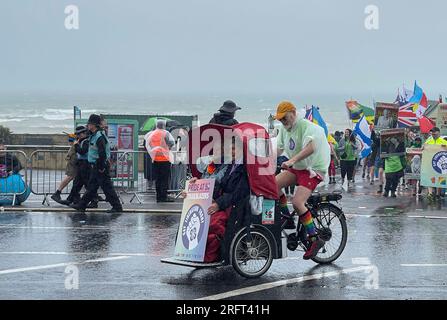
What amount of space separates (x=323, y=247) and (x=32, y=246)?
402 cm

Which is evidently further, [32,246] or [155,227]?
[155,227]

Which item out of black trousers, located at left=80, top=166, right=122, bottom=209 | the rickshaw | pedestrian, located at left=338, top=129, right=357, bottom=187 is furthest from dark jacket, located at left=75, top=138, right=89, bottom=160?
pedestrian, located at left=338, top=129, right=357, bottom=187

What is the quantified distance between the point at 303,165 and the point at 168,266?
1961 millimetres

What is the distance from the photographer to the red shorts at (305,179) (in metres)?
11.2

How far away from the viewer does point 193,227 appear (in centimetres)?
1080

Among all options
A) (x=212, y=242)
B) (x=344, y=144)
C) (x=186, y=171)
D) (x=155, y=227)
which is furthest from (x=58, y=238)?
(x=344, y=144)

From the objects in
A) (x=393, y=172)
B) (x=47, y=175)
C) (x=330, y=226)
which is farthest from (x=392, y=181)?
(x=330, y=226)

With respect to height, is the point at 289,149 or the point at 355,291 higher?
the point at 289,149

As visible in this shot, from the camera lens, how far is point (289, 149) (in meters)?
Result: 11.4

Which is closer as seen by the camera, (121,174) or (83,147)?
(83,147)

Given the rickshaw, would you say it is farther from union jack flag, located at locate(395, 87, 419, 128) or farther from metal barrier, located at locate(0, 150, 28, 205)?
union jack flag, located at locate(395, 87, 419, 128)

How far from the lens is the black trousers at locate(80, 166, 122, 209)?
17047 mm

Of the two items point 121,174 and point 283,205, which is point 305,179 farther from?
point 121,174
